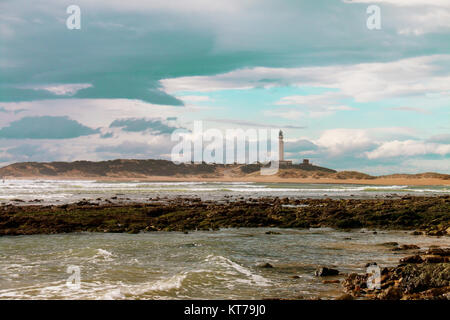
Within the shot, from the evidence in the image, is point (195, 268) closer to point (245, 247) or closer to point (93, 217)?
point (245, 247)

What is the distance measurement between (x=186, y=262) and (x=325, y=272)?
16.7 ft

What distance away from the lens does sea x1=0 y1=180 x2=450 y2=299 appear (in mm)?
11695

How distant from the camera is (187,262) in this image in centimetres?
1567

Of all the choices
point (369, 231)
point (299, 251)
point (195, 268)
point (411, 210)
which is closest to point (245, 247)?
point (299, 251)

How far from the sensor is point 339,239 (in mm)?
21375

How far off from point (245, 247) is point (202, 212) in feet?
43.8

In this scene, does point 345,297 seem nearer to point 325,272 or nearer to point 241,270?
point 325,272

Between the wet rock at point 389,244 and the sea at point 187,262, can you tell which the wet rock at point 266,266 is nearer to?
the sea at point 187,262
